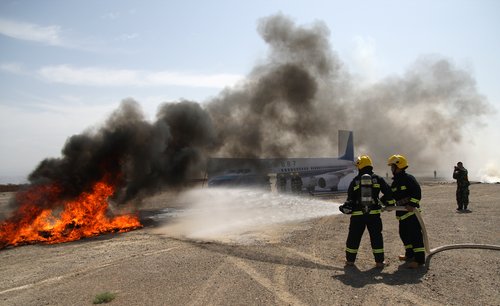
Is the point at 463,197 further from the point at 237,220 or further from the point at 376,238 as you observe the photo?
the point at 376,238

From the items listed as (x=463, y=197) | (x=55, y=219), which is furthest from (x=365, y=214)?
(x=55, y=219)

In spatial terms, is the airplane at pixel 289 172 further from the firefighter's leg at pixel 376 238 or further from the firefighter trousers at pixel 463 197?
the firefighter's leg at pixel 376 238

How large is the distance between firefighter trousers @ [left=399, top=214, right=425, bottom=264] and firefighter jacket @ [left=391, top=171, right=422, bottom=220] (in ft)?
0.40

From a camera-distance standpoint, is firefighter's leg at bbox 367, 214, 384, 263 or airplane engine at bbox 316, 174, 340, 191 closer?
firefighter's leg at bbox 367, 214, 384, 263

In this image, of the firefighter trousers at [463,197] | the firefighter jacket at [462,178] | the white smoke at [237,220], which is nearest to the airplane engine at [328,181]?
the white smoke at [237,220]

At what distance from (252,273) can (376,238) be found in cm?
251

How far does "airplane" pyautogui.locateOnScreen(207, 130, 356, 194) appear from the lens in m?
26.2

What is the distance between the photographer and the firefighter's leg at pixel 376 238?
7.48m

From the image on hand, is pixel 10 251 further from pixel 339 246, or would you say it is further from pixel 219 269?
pixel 339 246

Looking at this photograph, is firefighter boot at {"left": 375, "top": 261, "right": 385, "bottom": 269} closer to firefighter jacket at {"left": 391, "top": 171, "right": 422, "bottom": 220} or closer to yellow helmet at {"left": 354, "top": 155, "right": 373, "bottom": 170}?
firefighter jacket at {"left": 391, "top": 171, "right": 422, "bottom": 220}

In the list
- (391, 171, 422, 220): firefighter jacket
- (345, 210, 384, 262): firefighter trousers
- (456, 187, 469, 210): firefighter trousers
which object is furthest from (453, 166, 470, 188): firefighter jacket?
(345, 210, 384, 262): firefighter trousers

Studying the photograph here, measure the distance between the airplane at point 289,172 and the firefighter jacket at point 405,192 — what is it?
1811 centimetres

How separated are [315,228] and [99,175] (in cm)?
870

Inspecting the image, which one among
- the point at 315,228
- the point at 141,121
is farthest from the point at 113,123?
the point at 315,228
